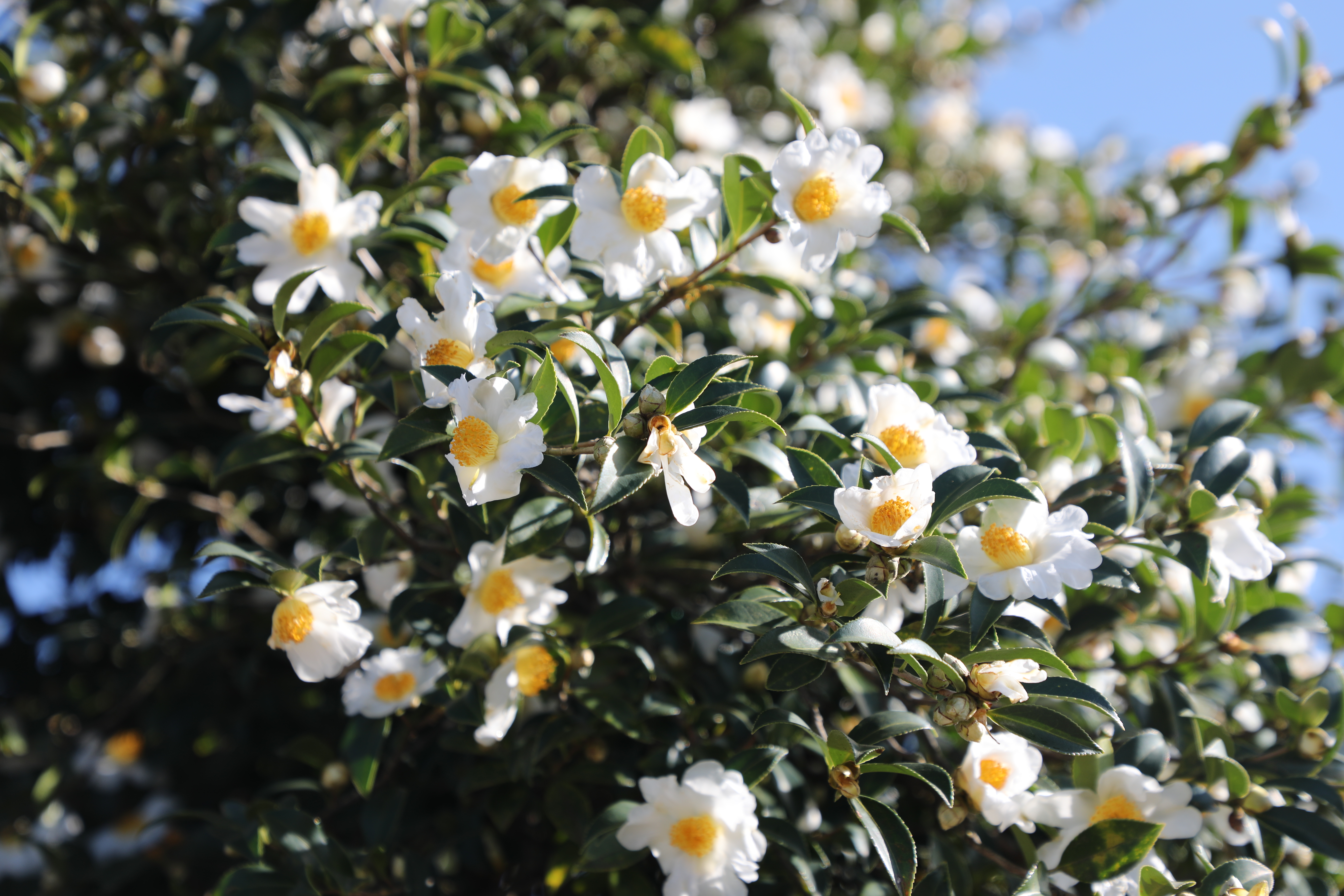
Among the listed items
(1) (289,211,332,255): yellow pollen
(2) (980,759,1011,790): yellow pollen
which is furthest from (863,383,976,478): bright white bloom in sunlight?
(1) (289,211,332,255): yellow pollen

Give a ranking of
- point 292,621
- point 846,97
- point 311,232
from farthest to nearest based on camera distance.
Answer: point 846,97
point 311,232
point 292,621

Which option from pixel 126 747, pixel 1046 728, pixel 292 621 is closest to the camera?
pixel 1046 728

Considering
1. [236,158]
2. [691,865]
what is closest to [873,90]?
[236,158]

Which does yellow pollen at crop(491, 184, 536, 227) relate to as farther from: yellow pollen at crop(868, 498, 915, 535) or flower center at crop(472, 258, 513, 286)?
yellow pollen at crop(868, 498, 915, 535)

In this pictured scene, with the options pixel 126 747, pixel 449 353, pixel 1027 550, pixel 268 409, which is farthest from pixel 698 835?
pixel 126 747

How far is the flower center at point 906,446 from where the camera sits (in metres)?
1.04

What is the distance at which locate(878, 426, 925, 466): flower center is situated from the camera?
3.42 ft

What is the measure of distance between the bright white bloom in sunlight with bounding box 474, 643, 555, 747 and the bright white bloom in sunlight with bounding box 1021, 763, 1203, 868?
2.00 feet

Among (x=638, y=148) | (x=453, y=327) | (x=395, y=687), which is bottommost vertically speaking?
(x=395, y=687)

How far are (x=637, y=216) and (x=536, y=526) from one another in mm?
396

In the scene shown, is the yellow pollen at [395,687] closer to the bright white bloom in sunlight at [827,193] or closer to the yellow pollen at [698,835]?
the yellow pollen at [698,835]

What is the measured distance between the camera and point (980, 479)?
917mm

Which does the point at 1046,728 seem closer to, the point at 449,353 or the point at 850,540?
the point at 850,540

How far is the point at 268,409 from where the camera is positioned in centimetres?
108
